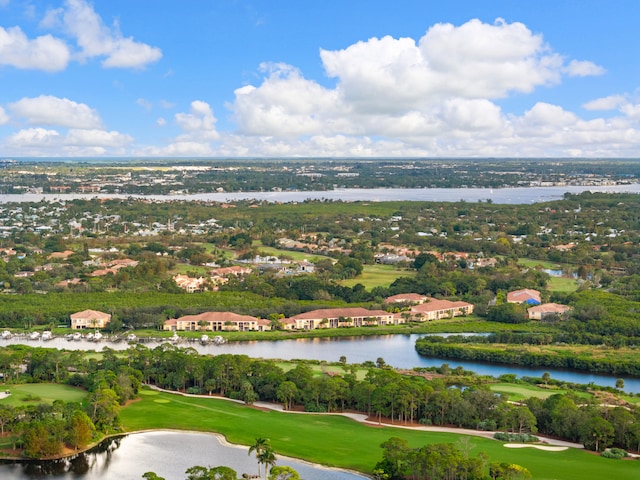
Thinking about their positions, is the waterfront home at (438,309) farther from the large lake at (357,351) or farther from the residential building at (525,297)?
the large lake at (357,351)

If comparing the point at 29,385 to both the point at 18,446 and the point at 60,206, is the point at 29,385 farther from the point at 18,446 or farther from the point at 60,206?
the point at 60,206

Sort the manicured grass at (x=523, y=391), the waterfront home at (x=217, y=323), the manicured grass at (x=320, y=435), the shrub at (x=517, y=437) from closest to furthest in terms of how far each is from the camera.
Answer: the manicured grass at (x=320, y=435)
the shrub at (x=517, y=437)
the manicured grass at (x=523, y=391)
the waterfront home at (x=217, y=323)

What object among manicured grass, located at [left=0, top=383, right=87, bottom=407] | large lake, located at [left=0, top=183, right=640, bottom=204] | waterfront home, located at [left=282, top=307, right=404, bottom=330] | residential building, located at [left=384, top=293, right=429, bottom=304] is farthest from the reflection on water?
large lake, located at [left=0, top=183, right=640, bottom=204]

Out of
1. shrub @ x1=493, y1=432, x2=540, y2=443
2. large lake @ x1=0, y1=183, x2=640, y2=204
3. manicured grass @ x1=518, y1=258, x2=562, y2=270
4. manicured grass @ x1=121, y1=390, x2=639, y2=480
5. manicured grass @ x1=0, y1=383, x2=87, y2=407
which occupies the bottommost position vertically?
manicured grass @ x1=121, y1=390, x2=639, y2=480

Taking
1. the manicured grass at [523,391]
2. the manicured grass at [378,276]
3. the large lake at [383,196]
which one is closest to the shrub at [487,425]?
the manicured grass at [523,391]

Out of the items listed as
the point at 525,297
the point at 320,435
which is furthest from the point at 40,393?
the point at 525,297

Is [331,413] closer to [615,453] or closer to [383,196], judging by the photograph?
[615,453]

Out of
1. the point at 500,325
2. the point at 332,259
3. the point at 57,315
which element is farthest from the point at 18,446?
the point at 332,259

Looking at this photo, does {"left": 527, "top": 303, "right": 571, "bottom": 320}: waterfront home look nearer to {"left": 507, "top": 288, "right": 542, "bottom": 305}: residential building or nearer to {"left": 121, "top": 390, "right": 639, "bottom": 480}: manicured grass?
{"left": 507, "top": 288, "right": 542, "bottom": 305}: residential building
